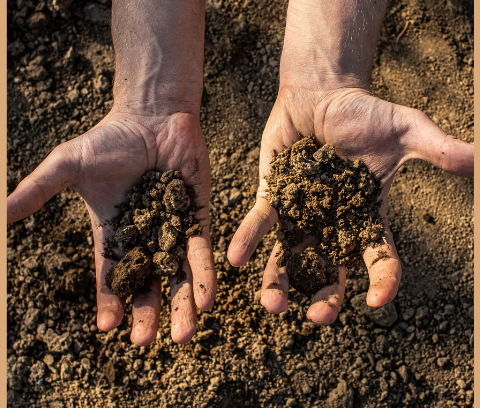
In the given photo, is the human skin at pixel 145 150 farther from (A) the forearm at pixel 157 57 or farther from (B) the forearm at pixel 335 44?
(B) the forearm at pixel 335 44

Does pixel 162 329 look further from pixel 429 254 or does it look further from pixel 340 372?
pixel 429 254

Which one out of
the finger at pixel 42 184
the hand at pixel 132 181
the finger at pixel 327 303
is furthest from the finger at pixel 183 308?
the finger at pixel 42 184

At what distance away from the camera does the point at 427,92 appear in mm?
2873

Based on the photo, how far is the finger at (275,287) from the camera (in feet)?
6.23

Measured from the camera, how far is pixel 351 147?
211cm

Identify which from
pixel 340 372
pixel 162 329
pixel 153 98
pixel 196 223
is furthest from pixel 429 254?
pixel 153 98

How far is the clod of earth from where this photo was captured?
80.3 inches

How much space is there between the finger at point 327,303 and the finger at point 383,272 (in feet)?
0.53

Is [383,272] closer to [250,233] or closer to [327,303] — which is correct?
[327,303]

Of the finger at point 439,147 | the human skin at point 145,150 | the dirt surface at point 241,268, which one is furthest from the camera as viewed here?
the dirt surface at point 241,268

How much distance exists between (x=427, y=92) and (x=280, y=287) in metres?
1.92

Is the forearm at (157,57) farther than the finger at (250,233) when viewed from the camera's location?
Yes

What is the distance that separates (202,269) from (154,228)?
380mm

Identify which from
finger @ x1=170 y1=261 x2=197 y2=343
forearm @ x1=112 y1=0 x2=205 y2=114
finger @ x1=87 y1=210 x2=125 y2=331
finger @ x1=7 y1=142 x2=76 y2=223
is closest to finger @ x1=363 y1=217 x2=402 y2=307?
finger @ x1=170 y1=261 x2=197 y2=343
